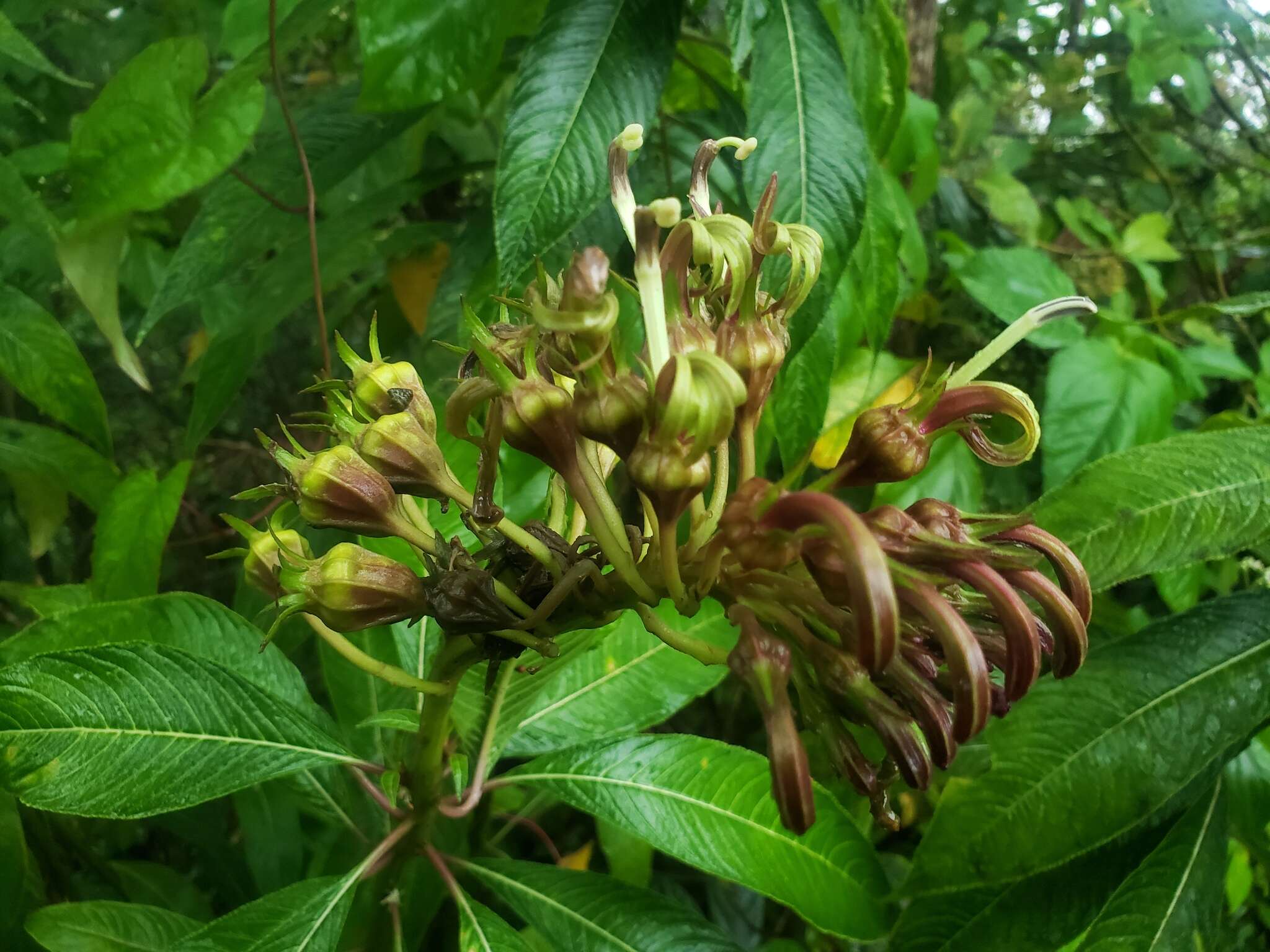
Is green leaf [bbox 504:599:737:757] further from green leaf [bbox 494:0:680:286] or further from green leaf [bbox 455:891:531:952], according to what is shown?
green leaf [bbox 494:0:680:286]

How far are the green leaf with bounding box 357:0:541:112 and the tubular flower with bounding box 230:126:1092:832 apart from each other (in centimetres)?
35

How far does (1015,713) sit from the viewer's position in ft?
2.19

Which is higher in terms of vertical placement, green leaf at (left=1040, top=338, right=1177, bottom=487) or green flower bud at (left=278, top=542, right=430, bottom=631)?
green flower bud at (left=278, top=542, right=430, bottom=631)

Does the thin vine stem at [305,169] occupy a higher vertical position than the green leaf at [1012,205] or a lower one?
higher

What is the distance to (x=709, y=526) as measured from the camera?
40cm

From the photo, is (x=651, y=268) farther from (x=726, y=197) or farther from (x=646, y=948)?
(x=726, y=197)

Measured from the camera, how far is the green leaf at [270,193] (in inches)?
32.8

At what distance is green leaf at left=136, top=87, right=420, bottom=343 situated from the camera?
0.83 metres

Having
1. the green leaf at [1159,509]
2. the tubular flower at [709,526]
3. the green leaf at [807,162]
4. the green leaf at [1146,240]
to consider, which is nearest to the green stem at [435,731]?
the tubular flower at [709,526]

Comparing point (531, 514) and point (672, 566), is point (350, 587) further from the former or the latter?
point (531, 514)

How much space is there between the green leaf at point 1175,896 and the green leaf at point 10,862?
0.81 metres

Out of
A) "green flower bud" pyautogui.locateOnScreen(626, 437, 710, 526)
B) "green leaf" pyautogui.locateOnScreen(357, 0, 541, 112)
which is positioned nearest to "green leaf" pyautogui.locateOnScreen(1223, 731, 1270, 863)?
"green flower bud" pyautogui.locateOnScreen(626, 437, 710, 526)

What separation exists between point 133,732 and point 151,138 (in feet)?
1.57

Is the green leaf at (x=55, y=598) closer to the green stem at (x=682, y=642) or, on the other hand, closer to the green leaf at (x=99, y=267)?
the green leaf at (x=99, y=267)
